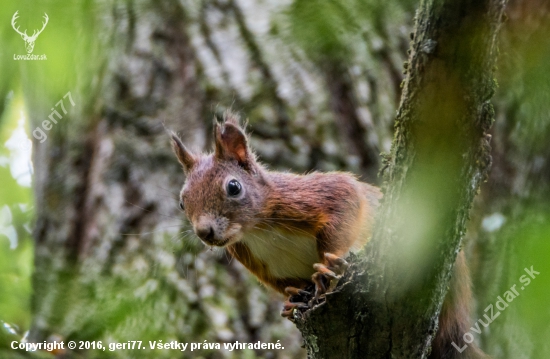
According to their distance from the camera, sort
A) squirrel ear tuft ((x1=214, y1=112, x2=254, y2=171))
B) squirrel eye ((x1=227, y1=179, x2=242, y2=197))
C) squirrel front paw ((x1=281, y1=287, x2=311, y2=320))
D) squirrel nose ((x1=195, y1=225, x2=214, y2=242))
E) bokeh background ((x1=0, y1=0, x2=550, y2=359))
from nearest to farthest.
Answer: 1. squirrel front paw ((x1=281, y1=287, x2=311, y2=320))
2. squirrel nose ((x1=195, y1=225, x2=214, y2=242))
3. squirrel eye ((x1=227, y1=179, x2=242, y2=197))
4. squirrel ear tuft ((x1=214, y1=112, x2=254, y2=171))
5. bokeh background ((x1=0, y1=0, x2=550, y2=359))

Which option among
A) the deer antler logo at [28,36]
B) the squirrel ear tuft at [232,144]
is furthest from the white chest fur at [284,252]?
the deer antler logo at [28,36]

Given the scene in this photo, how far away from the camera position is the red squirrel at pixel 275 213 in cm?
259

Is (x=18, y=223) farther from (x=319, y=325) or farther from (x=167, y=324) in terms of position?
(x=319, y=325)

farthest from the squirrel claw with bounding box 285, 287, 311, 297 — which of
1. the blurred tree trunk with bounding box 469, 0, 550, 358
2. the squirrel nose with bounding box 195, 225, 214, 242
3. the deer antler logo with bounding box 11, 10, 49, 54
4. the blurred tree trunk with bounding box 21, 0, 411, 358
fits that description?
the deer antler logo with bounding box 11, 10, 49, 54

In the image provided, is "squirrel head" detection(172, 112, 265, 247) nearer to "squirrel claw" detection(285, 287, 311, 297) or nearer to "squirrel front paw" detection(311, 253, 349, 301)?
"squirrel claw" detection(285, 287, 311, 297)

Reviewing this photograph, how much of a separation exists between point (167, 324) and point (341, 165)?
143cm

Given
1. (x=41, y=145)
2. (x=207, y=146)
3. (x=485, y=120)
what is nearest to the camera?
(x=485, y=120)

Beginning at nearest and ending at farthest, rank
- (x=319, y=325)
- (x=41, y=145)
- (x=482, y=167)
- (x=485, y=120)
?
1. (x=485, y=120)
2. (x=482, y=167)
3. (x=319, y=325)
4. (x=41, y=145)

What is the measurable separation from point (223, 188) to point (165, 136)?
105cm

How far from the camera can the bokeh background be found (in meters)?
3.30

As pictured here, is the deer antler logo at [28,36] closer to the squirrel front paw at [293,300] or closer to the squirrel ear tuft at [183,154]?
the squirrel ear tuft at [183,154]

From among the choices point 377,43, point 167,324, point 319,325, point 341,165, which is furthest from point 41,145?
point 319,325

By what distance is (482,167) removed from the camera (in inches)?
59.2

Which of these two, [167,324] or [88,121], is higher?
[88,121]
